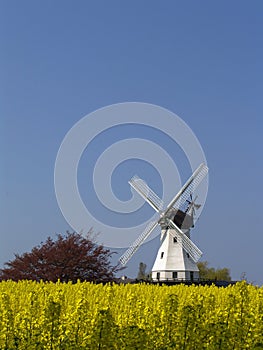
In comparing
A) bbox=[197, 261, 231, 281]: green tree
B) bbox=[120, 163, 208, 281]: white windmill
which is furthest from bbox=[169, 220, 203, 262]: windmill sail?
bbox=[197, 261, 231, 281]: green tree

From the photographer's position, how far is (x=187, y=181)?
37812mm

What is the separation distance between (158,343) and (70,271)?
618 inches

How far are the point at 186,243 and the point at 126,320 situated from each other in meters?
28.6

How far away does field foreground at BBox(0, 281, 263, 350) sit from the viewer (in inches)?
287

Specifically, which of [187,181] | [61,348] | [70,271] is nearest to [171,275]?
[187,181]

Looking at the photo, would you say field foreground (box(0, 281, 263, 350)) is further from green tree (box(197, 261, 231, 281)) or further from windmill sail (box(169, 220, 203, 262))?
green tree (box(197, 261, 231, 281))

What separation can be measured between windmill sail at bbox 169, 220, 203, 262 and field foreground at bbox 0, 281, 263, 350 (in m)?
25.9

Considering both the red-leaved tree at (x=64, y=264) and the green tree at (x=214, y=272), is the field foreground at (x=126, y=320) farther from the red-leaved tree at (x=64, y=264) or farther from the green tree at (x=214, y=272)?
the green tree at (x=214, y=272)

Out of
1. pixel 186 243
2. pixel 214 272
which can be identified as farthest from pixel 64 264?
pixel 214 272

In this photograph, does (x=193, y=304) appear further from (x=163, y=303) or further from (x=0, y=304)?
(x=0, y=304)

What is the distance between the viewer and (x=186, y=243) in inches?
1442

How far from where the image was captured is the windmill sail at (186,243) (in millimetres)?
36438

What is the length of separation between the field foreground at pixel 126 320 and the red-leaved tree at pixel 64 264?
1303 centimetres

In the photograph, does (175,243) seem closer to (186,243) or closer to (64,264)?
(186,243)
